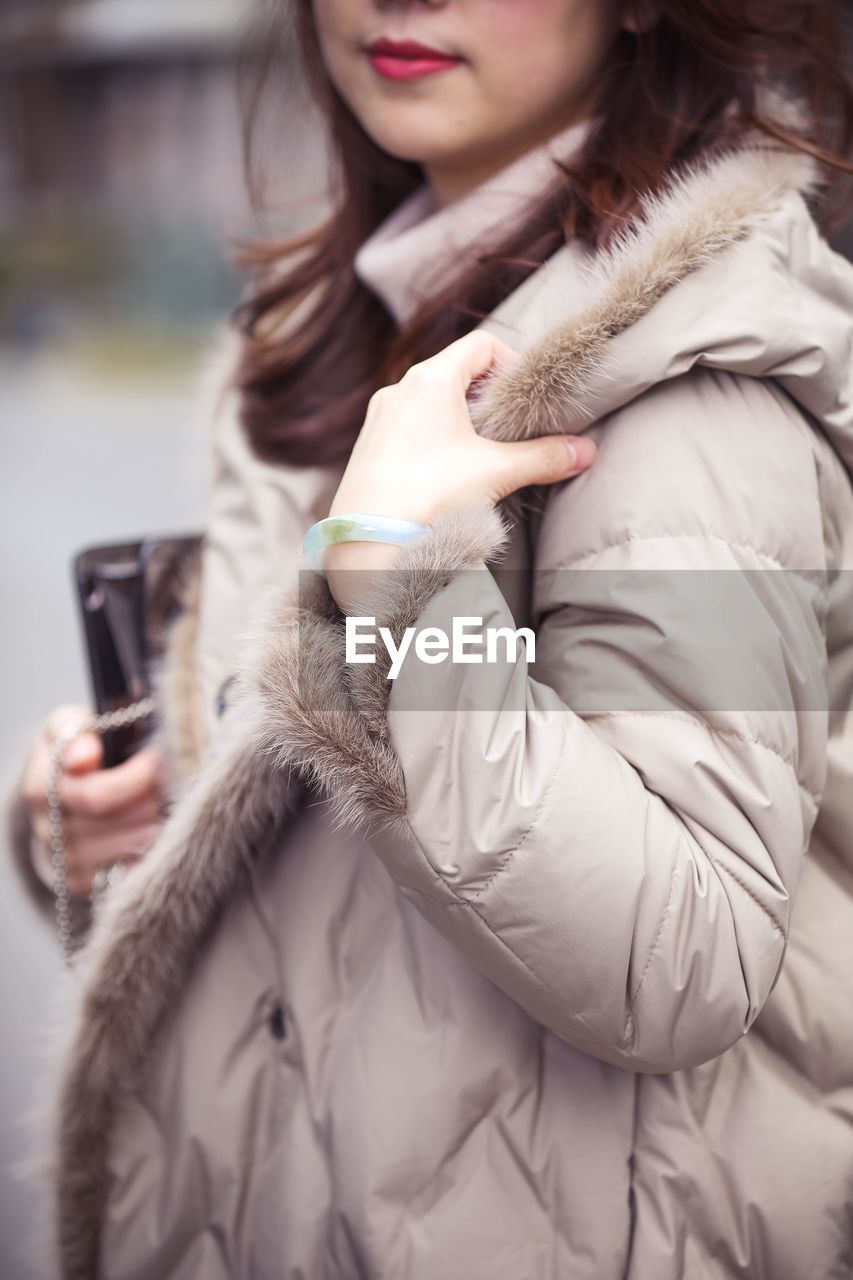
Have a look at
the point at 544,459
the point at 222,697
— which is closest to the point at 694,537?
the point at 544,459

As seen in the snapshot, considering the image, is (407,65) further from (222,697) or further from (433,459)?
(222,697)

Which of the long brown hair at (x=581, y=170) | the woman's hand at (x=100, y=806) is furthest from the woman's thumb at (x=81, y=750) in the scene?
the long brown hair at (x=581, y=170)

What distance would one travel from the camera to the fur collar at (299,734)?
2.40 ft

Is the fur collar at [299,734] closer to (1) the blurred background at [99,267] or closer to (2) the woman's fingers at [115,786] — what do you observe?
(2) the woman's fingers at [115,786]

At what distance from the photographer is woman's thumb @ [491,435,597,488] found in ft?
2.56

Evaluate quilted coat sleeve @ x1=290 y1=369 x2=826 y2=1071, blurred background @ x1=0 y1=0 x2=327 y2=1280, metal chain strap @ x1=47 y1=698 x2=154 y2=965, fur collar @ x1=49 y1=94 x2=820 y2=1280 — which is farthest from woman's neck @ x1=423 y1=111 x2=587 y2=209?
blurred background @ x1=0 y1=0 x2=327 y2=1280

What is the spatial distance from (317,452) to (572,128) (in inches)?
17.2

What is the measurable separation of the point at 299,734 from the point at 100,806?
62 cm

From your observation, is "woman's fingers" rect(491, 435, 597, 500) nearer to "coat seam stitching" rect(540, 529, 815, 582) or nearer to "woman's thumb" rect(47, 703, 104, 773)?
"coat seam stitching" rect(540, 529, 815, 582)

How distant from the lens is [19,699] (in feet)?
10.8

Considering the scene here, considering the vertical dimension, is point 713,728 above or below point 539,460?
below

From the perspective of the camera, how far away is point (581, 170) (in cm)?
96

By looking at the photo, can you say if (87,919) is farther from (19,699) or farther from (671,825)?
(19,699)

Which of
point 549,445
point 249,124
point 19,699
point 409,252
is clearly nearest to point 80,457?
point 19,699
